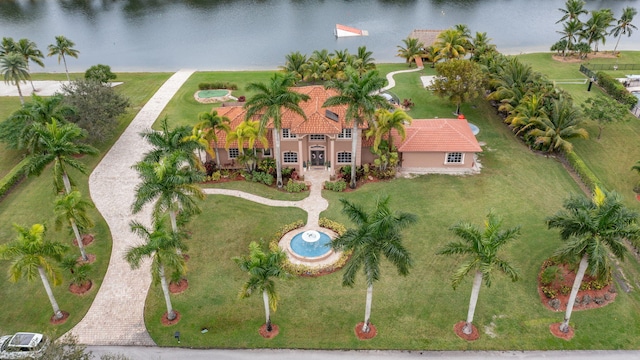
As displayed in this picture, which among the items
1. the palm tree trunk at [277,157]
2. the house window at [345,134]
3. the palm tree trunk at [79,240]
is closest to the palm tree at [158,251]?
the palm tree trunk at [79,240]

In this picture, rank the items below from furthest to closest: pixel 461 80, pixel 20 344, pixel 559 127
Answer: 1. pixel 461 80
2. pixel 559 127
3. pixel 20 344

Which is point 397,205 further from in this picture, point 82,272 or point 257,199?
point 82,272

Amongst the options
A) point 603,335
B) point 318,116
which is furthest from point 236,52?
point 603,335

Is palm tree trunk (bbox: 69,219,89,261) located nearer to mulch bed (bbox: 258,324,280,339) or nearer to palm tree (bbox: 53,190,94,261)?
palm tree (bbox: 53,190,94,261)

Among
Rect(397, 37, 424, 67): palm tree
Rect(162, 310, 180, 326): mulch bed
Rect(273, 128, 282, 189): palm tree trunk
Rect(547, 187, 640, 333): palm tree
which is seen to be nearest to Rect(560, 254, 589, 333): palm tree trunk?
Rect(547, 187, 640, 333): palm tree

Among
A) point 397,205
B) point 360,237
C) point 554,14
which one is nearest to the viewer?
point 360,237

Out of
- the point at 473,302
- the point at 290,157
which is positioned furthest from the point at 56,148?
the point at 473,302

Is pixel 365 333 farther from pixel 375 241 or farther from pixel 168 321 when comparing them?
pixel 168 321
